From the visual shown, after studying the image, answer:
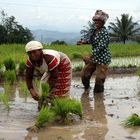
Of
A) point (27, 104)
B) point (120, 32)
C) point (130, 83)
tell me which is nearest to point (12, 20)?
point (120, 32)

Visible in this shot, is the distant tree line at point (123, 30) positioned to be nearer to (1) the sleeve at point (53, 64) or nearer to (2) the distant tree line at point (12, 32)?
(2) the distant tree line at point (12, 32)

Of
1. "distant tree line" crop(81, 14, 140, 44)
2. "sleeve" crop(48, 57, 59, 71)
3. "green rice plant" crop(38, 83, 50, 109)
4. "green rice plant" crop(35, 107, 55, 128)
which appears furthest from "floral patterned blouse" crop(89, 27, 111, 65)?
"distant tree line" crop(81, 14, 140, 44)

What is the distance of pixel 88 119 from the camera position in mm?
6020

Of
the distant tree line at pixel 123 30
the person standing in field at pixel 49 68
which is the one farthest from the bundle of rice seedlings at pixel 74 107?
the distant tree line at pixel 123 30

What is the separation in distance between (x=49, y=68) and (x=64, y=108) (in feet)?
2.15

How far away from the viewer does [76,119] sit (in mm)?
5914

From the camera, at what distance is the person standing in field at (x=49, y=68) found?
5672 mm

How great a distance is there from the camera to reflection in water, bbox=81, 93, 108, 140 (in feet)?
16.9

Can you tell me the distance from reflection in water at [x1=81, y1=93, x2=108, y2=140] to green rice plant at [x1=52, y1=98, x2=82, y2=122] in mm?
346

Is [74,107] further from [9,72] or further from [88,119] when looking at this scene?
[9,72]

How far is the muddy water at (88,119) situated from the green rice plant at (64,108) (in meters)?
0.15

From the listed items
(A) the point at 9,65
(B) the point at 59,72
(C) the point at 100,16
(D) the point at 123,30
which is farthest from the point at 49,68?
(D) the point at 123,30

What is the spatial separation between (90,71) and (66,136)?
4.04 meters

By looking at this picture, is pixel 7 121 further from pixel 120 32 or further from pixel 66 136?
pixel 120 32
